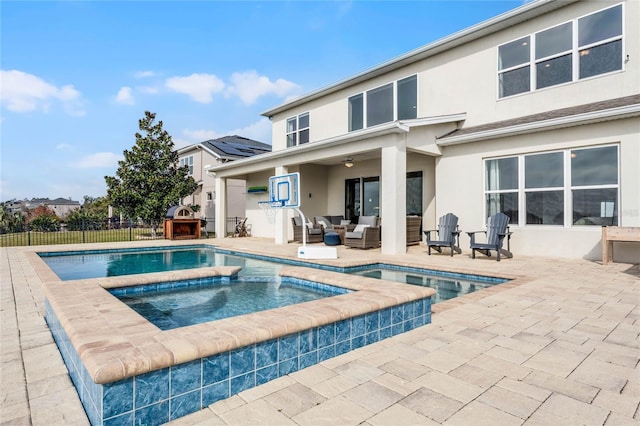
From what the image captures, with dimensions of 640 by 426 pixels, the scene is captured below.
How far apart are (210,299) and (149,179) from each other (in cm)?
1421

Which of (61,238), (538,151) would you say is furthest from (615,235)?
(61,238)

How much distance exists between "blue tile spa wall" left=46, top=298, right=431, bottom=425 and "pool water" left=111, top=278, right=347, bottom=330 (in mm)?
1543

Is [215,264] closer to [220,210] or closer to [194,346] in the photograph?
[194,346]

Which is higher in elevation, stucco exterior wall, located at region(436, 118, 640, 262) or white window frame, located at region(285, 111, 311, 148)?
white window frame, located at region(285, 111, 311, 148)

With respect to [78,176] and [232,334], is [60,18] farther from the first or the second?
[78,176]

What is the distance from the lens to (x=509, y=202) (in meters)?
9.03

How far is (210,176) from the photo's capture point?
21984mm

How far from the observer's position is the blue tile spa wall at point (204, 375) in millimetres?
1851

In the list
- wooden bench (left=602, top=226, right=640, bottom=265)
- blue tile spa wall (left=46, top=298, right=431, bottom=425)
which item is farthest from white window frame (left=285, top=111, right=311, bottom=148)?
blue tile spa wall (left=46, top=298, right=431, bottom=425)

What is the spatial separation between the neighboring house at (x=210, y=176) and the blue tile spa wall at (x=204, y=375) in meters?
17.8

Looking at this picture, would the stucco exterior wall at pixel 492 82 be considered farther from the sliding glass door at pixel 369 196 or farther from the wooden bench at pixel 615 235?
the wooden bench at pixel 615 235

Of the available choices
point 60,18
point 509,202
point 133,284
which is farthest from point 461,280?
point 60,18

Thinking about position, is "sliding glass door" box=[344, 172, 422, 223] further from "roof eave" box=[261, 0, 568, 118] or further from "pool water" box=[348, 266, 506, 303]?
"pool water" box=[348, 266, 506, 303]

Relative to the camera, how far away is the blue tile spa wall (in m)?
1.85
